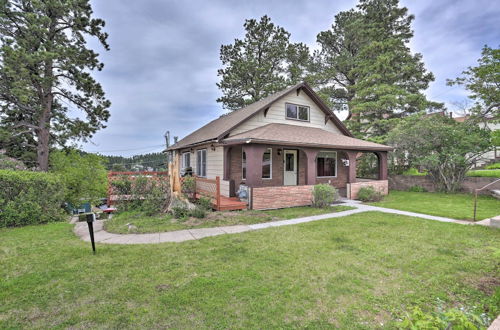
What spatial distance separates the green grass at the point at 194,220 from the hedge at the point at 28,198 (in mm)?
1939

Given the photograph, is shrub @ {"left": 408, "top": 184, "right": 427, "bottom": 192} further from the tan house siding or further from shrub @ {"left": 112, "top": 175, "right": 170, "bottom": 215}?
shrub @ {"left": 112, "top": 175, "right": 170, "bottom": 215}

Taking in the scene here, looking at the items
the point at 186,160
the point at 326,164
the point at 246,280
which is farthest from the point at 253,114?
the point at 246,280

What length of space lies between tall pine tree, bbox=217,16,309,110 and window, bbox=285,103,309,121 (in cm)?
963

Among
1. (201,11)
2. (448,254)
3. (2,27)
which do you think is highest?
(201,11)

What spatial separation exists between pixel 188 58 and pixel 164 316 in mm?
16891

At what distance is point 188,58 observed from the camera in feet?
53.8

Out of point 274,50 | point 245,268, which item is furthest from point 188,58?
point 245,268

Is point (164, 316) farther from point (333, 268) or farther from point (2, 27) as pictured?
point (2, 27)

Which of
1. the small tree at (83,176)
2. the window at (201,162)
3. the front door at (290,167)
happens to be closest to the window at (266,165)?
the front door at (290,167)

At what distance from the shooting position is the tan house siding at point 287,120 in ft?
40.0

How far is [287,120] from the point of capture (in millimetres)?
13562

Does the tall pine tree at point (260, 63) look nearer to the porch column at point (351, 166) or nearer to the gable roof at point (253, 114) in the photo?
the gable roof at point (253, 114)

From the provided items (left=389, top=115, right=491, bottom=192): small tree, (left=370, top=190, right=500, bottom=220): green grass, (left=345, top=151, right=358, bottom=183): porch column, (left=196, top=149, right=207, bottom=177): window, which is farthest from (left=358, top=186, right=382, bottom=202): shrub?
(left=196, top=149, right=207, bottom=177): window

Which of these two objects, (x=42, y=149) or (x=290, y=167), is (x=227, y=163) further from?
(x=42, y=149)
